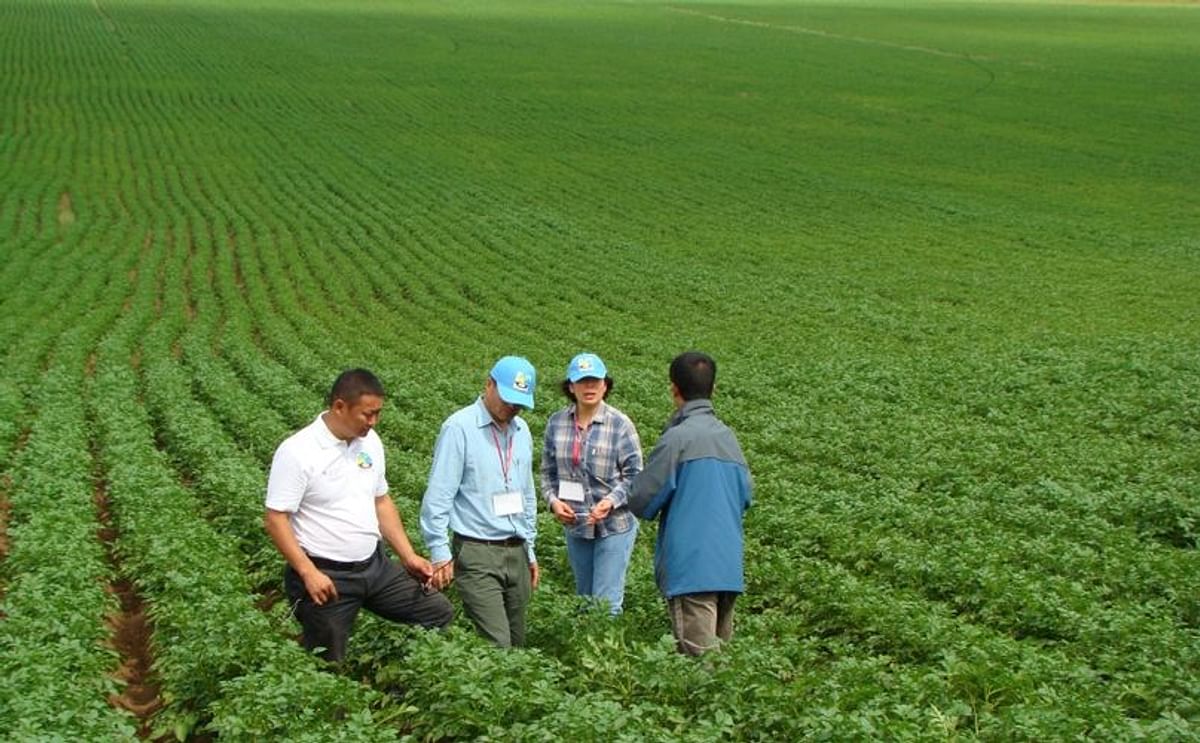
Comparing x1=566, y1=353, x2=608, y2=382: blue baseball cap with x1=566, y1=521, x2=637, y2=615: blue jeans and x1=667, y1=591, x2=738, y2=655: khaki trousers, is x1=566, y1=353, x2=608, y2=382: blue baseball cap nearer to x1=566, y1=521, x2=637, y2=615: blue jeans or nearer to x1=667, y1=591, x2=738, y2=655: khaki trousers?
x1=566, y1=521, x2=637, y2=615: blue jeans

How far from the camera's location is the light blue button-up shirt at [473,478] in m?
8.39

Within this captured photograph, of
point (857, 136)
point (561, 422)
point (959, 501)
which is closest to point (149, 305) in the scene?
point (959, 501)

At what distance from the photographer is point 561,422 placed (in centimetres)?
919

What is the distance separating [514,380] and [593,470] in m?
1.19

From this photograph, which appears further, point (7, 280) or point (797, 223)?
point (797, 223)

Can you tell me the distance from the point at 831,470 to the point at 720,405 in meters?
4.39

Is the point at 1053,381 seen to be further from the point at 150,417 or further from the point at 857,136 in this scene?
the point at 857,136

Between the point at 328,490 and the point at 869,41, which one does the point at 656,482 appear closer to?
the point at 328,490

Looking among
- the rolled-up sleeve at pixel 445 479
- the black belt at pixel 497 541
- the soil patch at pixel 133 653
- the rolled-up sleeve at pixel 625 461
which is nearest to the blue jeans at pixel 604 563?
the rolled-up sleeve at pixel 625 461

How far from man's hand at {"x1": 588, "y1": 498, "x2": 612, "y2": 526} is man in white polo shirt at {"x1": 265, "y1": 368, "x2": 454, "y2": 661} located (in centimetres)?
111

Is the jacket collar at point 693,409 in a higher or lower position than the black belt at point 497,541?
higher

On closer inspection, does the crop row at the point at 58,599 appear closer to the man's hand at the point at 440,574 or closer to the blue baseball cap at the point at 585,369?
the man's hand at the point at 440,574

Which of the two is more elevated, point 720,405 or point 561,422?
point 561,422

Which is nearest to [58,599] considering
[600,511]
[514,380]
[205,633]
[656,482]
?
[205,633]
